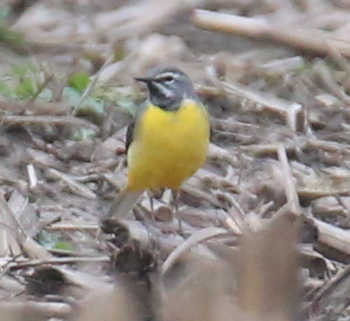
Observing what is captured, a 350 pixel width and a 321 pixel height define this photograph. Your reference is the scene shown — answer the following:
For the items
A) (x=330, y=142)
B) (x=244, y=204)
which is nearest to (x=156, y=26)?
(x=330, y=142)

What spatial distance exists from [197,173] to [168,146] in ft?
2.24

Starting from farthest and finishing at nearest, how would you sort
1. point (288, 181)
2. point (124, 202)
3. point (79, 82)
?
1. point (79, 82)
2. point (124, 202)
3. point (288, 181)

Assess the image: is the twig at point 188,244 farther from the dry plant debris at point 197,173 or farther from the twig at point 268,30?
the twig at point 268,30

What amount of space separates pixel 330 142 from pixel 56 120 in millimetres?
1605

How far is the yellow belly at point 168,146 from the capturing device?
17.8 ft

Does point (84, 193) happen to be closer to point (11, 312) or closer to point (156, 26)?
point (156, 26)

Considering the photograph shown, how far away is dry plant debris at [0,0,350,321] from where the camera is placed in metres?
1.55

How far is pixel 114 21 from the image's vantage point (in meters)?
8.65

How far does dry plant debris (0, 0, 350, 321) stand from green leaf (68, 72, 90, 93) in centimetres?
1

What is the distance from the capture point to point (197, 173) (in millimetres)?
6109

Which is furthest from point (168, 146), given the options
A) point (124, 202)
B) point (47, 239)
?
point (47, 239)

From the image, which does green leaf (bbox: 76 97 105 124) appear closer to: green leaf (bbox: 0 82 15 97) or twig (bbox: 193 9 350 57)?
green leaf (bbox: 0 82 15 97)

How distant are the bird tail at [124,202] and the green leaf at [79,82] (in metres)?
1.45

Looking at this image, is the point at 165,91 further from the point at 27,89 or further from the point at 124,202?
the point at 27,89
